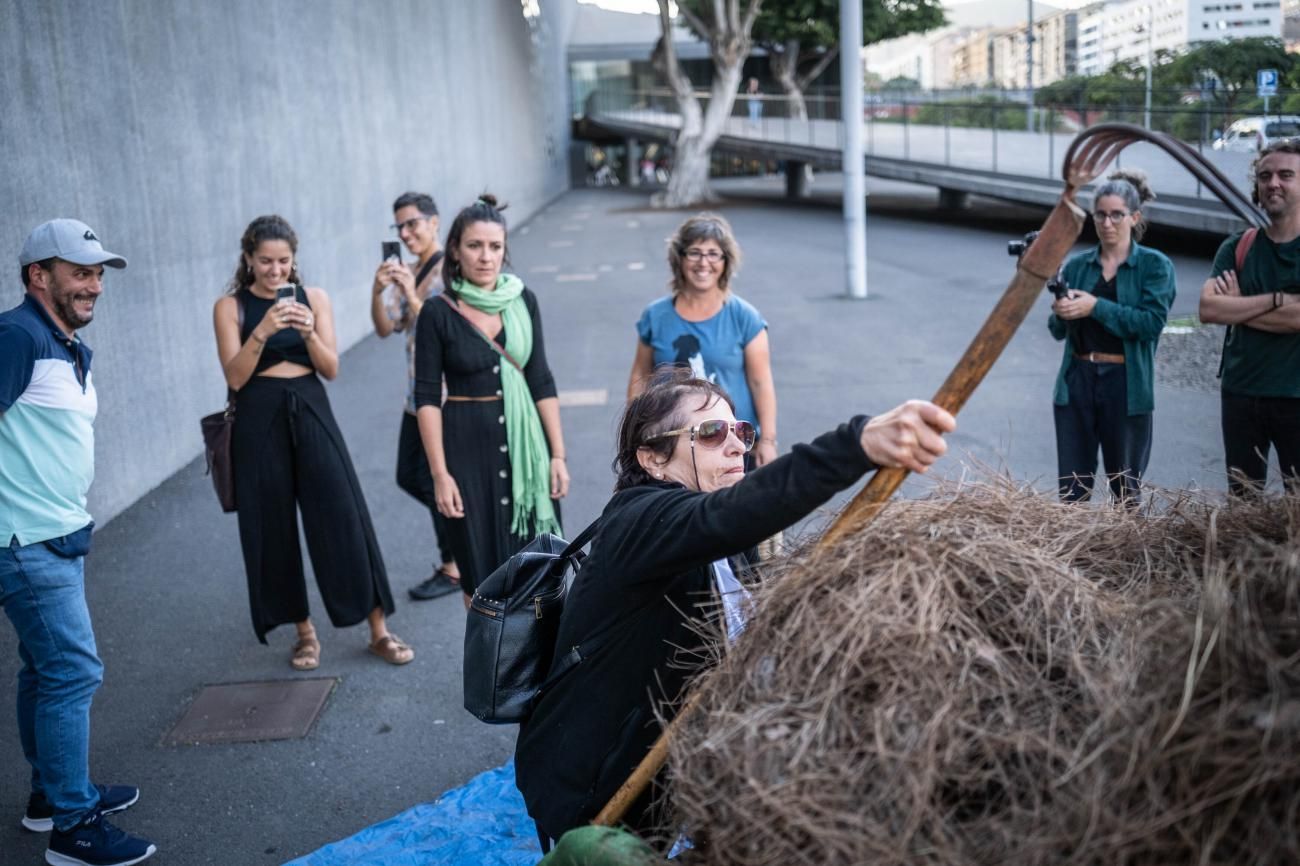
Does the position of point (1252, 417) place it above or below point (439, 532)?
above

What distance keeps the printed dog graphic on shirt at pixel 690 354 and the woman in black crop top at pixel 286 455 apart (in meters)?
1.51

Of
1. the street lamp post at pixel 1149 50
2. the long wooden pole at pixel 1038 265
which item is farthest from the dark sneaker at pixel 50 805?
the street lamp post at pixel 1149 50

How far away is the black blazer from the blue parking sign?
1508 centimetres

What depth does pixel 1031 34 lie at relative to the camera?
32.9 meters

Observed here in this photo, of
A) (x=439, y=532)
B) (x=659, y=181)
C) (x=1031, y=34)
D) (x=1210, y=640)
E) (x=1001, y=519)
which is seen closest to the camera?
(x=1210, y=640)

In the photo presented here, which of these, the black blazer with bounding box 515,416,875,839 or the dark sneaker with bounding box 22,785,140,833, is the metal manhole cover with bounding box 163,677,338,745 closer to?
the dark sneaker with bounding box 22,785,140,833

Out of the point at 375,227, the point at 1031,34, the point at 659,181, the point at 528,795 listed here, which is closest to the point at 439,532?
the point at 528,795

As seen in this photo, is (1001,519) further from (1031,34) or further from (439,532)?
(1031,34)

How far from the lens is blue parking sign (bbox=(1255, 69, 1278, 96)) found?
47.6 ft

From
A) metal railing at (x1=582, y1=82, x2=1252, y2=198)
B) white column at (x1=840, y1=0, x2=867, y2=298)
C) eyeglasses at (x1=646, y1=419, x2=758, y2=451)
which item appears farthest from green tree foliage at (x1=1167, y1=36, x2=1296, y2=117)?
eyeglasses at (x1=646, y1=419, x2=758, y2=451)

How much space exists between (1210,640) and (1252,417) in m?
3.70

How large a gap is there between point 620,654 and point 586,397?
8.02 meters

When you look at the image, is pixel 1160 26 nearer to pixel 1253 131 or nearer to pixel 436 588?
pixel 1253 131

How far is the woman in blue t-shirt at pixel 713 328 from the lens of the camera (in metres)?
4.93
